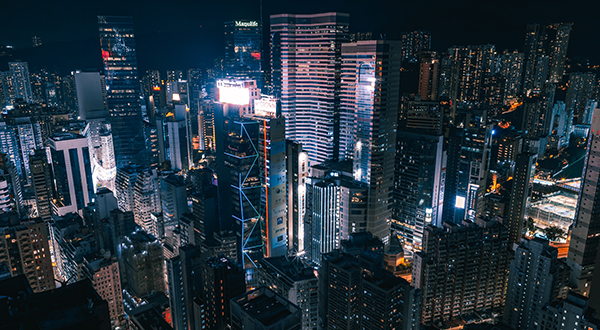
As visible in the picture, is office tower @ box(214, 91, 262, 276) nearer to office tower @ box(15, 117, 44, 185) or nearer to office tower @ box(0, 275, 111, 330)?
office tower @ box(0, 275, 111, 330)

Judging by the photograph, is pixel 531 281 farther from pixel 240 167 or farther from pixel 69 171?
pixel 69 171

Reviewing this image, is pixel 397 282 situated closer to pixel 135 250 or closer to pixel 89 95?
pixel 135 250

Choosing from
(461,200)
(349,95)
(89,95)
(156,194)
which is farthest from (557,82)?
(89,95)

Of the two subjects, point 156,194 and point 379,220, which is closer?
point 379,220

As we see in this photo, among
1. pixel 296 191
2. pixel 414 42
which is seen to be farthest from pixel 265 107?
pixel 414 42

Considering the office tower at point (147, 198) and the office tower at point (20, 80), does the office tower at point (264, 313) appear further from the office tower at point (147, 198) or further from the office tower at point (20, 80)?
the office tower at point (20, 80)

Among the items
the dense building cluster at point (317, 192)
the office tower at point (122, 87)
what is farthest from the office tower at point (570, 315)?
the office tower at point (122, 87)
